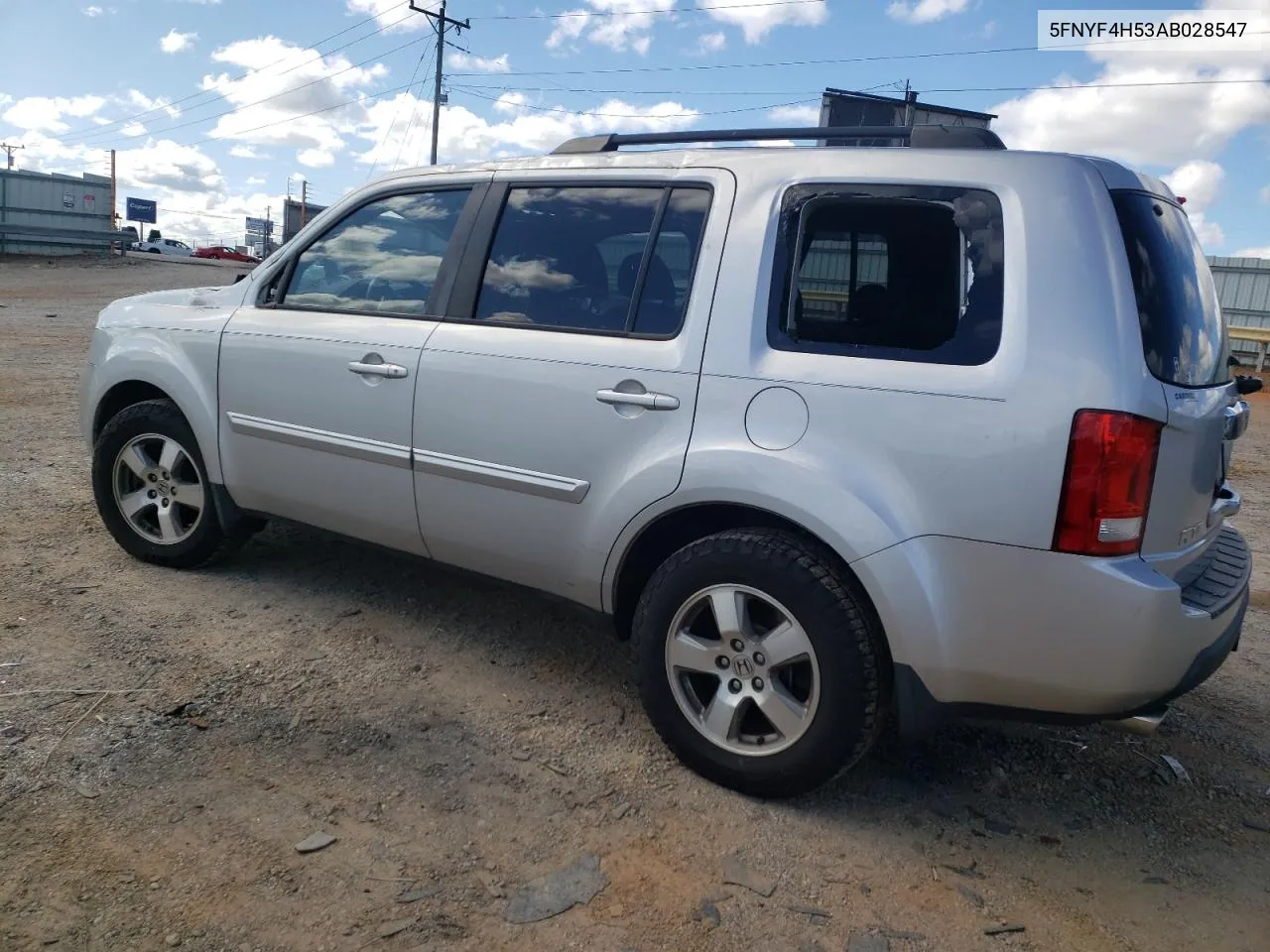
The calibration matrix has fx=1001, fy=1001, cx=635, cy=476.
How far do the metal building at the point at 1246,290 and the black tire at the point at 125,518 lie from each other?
25039 millimetres

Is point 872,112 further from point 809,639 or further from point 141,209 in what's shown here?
point 141,209

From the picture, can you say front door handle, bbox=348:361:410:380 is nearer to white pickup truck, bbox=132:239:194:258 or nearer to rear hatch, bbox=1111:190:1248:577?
rear hatch, bbox=1111:190:1248:577

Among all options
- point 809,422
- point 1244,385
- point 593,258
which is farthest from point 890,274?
point 1244,385

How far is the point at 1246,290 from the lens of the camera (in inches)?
938

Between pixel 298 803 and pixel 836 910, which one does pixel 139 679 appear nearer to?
pixel 298 803

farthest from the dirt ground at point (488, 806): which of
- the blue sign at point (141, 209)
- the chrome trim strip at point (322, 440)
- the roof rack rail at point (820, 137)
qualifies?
the blue sign at point (141, 209)

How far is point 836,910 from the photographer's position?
2.44 m

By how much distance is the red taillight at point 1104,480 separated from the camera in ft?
7.64

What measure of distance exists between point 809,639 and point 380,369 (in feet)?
5.96

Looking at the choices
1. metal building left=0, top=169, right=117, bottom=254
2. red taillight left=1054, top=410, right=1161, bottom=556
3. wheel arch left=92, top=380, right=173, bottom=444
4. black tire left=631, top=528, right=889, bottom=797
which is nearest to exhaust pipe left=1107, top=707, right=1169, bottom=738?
red taillight left=1054, top=410, right=1161, bottom=556

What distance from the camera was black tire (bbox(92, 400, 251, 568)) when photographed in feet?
13.9

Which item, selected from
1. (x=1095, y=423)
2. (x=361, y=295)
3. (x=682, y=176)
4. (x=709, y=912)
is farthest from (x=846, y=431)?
(x=361, y=295)

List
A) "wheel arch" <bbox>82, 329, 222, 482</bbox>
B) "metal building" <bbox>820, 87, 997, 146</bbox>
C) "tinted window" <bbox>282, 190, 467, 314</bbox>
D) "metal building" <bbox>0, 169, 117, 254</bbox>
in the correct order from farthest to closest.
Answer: "metal building" <bbox>0, 169, 117, 254</bbox>, "metal building" <bbox>820, 87, 997, 146</bbox>, "wheel arch" <bbox>82, 329, 222, 482</bbox>, "tinted window" <bbox>282, 190, 467, 314</bbox>

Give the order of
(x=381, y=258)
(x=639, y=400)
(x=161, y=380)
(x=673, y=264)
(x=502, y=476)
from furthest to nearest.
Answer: (x=161, y=380) → (x=381, y=258) → (x=502, y=476) → (x=673, y=264) → (x=639, y=400)
